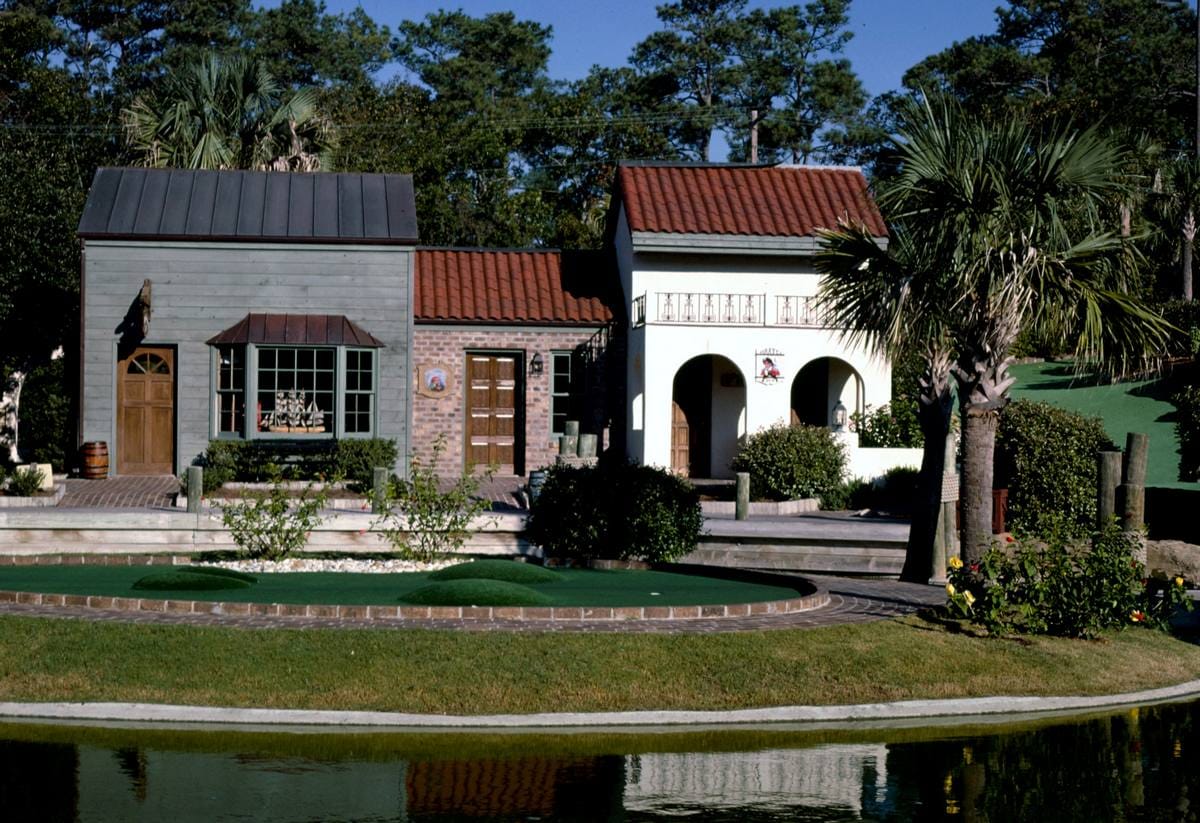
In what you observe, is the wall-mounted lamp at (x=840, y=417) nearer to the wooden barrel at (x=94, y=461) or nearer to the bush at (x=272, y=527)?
the wooden barrel at (x=94, y=461)

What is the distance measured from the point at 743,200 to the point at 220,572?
17916 mm

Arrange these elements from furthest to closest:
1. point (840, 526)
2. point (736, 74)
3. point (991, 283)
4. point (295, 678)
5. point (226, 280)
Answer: point (736, 74) → point (226, 280) → point (840, 526) → point (991, 283) → point (295, 678)

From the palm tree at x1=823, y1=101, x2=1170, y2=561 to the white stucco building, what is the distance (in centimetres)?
1119

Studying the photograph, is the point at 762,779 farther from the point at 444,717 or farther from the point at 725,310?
the point at 725,310

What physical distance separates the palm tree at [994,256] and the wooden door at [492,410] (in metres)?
14.8

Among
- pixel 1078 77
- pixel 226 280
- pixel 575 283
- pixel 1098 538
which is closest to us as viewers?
pixel 1098 538

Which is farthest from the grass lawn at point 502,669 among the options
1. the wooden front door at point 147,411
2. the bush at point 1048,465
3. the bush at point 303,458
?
the wooden front door at point 147,411

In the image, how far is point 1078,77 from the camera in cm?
5347

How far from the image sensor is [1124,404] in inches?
1256

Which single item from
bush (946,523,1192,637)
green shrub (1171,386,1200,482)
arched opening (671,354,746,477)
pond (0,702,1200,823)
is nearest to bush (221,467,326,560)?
pond (0,702,1200,823)

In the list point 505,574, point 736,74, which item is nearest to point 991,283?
point 505,574

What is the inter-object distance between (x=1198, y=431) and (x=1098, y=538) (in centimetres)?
1119

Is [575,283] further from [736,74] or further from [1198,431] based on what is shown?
[736,74]

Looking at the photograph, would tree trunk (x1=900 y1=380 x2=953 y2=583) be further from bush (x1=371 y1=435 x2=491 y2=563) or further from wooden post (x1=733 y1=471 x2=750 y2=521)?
wooden post (x1=733 y1=471 x2=750 y2=521)
